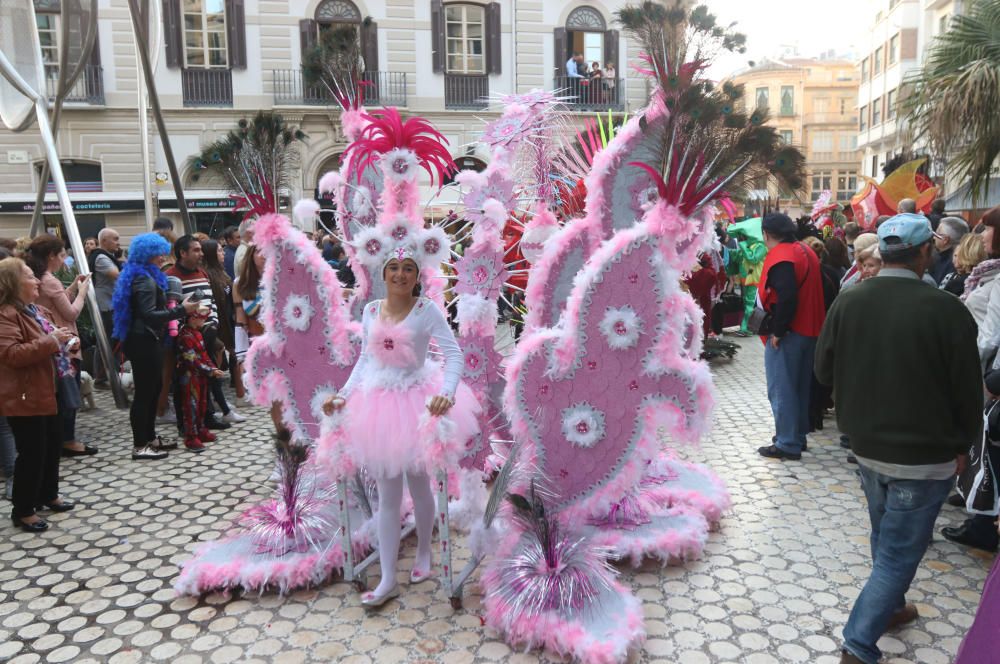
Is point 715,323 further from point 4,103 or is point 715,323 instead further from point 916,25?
point 916,25

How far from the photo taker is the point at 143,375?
536 cm

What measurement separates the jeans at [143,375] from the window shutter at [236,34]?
534 inches

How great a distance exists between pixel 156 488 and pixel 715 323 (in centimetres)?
739

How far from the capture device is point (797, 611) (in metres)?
3.16

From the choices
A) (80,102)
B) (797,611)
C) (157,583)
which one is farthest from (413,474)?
(80,102)

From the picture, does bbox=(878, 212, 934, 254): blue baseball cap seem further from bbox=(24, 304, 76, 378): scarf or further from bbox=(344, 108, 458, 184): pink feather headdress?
bbox=(24, 304, 76, 378): scarf

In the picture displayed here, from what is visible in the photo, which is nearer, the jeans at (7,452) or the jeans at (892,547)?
the jeans at (892,547)

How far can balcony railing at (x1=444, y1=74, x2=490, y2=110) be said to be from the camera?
17812 mm

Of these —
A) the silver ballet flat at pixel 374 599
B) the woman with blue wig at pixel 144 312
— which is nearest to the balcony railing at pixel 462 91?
the woman with blue wig at pixel 144 312

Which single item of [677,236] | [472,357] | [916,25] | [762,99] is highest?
[916,25]

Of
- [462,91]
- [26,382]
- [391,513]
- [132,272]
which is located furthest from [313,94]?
[391,513]

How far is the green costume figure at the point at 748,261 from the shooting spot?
10720 mm

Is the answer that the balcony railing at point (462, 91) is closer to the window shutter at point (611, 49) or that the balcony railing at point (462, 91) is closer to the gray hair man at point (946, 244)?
the window shutter at point (611, 49)

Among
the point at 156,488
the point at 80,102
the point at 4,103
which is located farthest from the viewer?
the point at 80,102
